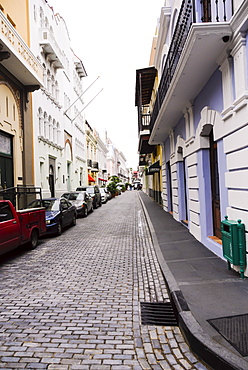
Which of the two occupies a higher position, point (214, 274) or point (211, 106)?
point (211, 106)

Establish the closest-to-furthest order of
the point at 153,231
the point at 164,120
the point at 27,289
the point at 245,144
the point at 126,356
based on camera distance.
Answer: the point at 126,356 → the point at 245,144 → the point at 27,289 → the point at 153,231 → the point at 164,120

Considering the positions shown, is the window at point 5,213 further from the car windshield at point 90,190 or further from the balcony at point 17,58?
the car windshield at point 90,190

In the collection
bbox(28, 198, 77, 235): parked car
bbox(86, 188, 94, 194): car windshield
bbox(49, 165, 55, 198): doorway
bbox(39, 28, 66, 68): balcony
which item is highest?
bbox(39, 28, 66, 68): balcony

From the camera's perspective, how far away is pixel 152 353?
3506 mm

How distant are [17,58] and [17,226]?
9336 millimetres

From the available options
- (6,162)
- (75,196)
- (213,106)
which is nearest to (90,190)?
(75,196)

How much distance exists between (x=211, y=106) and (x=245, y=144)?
231 cm

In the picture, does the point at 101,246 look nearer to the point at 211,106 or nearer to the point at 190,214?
the point at 190,214

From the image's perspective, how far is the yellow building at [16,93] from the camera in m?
14.0

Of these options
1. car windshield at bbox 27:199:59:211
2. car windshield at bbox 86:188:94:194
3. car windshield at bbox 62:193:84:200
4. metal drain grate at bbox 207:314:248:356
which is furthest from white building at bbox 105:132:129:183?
metal drain grate at bbox 207:314:248:356

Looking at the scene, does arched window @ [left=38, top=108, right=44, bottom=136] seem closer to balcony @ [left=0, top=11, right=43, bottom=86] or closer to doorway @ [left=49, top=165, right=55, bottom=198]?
balcony @ [left=0, top=11, right=43, bottom=86]

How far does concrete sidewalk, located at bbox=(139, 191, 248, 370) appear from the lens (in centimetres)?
321

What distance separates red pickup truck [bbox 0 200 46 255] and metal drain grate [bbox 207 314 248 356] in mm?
5190

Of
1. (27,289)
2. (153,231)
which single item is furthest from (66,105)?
(27,289)
